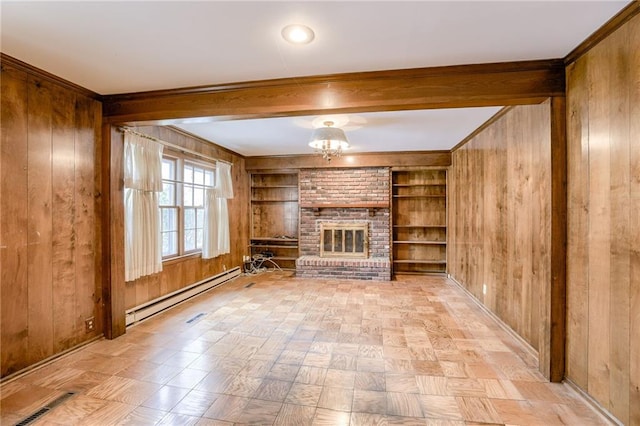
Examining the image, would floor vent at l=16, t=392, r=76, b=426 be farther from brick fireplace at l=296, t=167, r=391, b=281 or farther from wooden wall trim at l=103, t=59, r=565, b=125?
brick fireplace at l=296, t=167, r=391, b=281

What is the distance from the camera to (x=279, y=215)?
6.81m

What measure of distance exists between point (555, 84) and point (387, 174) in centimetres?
377

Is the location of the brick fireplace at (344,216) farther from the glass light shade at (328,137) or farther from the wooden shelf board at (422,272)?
the glass light shade at (328,137)

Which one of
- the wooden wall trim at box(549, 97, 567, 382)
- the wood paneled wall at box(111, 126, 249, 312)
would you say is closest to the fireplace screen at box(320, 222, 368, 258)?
the wood paneled wall at box(111, 126, 249, 312)

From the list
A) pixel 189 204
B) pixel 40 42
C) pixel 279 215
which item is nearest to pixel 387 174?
pixel 279 215

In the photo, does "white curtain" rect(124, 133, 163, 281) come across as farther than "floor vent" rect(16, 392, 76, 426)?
Yes

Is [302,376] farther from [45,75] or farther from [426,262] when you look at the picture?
[426,262]

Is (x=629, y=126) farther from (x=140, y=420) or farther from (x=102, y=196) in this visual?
(x=102, y=196)

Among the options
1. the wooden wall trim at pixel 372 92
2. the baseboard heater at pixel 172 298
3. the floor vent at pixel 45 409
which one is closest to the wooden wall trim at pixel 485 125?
the wooden wall trim at pixel 372 92

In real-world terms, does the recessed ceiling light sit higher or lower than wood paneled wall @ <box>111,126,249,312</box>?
higher

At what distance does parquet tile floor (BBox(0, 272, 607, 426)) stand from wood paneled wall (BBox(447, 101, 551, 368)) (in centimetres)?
39

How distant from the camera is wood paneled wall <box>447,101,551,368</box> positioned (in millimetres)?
2490

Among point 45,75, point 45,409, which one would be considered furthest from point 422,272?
point 45,75

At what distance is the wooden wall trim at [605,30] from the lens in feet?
5.47
